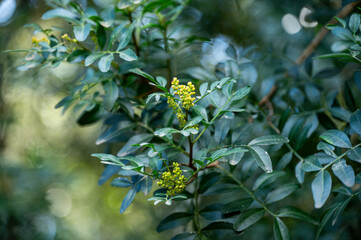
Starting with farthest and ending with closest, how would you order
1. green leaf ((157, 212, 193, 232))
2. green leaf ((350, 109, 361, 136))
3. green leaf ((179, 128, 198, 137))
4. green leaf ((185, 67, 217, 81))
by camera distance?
green leaf ((185, 67, 217, 81))
green leaf ((157, 212, 193, 232))
green leaf ((350, 109, 361, 136))
green leaf ((179, 128, 198, 137))

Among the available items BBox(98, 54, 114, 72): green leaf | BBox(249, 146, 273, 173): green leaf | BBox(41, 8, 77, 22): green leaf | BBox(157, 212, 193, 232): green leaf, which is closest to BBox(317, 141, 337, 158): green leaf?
BBox(249, 146, 273, 173): green leaf

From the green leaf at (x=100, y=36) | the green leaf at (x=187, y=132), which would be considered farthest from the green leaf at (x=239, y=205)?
the green leaf at (x=100, y=36)

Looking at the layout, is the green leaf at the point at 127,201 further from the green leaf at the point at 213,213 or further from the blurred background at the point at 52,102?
the blurred background at the point at 52,102

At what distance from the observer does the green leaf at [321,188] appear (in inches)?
22.7

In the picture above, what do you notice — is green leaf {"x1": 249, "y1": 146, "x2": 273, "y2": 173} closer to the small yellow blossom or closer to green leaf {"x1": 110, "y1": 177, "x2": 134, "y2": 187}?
the small yellow blossom

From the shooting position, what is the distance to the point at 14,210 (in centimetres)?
141

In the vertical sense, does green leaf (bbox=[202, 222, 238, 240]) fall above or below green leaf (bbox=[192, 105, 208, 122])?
below

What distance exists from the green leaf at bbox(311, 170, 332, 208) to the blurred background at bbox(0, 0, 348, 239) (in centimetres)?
63

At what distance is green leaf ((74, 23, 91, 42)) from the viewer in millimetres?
708

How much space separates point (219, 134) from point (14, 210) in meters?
1.15

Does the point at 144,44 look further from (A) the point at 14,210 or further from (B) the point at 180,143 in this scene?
(A) the point at 14,210

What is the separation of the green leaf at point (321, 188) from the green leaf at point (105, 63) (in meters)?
0.49

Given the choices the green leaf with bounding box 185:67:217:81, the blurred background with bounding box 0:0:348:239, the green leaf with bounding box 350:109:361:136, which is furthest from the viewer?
the blurred background with bounding box 0:0:348:239

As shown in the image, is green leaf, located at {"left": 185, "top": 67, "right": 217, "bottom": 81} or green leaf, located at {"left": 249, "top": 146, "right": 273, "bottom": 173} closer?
green leaf, located at {"left": 249, "top": 146, "right": 273, "bottom": 173}
